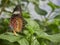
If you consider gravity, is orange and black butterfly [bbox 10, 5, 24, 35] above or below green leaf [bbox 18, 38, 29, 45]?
above

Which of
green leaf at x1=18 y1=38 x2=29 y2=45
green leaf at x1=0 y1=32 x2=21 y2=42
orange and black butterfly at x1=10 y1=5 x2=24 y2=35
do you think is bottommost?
green leaf at x1=18 y1=38 x2=29 y2=45

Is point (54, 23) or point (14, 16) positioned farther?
point (54, 23)

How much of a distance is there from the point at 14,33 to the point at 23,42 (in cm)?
6

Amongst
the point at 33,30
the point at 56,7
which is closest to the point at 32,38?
the point at 33,30

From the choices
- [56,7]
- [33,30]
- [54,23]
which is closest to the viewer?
[33,30]

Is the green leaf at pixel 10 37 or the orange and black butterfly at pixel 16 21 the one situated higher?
the orange and black butterfly at pixel 16 21

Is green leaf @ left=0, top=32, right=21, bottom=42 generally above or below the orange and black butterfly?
below

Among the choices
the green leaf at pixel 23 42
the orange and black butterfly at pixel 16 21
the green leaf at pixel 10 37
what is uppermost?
the orange and black butterfly at pixel 16 21

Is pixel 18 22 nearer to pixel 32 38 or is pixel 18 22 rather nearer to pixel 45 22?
pixel 32 38

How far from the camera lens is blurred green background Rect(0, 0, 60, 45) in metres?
0.74

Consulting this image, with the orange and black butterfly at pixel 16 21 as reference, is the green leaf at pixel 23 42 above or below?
below

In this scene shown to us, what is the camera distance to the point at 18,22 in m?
0.76

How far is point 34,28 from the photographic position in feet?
2.82

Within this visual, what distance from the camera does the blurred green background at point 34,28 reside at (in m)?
0.74
